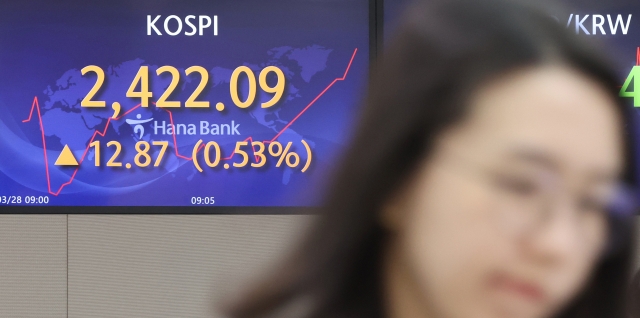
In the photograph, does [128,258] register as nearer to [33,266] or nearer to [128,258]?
[128,258]

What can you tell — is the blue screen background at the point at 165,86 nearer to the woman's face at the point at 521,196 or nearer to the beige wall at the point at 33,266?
the beige wall at the point at 33,266

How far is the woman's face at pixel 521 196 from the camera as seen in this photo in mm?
397

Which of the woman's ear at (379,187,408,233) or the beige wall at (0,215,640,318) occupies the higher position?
the woman's ear at (379,187,408,233)

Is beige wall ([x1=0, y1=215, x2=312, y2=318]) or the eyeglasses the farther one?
beige wall ([x1=0, y1=215, x2=312, y2=318])

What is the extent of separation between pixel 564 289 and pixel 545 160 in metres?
0.08

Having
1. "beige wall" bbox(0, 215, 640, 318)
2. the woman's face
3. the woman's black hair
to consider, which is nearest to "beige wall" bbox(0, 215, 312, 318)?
"beige wall" bbox(0, 215, 640, 318)

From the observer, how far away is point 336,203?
0.51 metres

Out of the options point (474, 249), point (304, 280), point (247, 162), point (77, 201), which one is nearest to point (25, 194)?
point (77, 201)

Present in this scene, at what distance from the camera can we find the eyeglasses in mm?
397

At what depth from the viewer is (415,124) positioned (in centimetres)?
46
